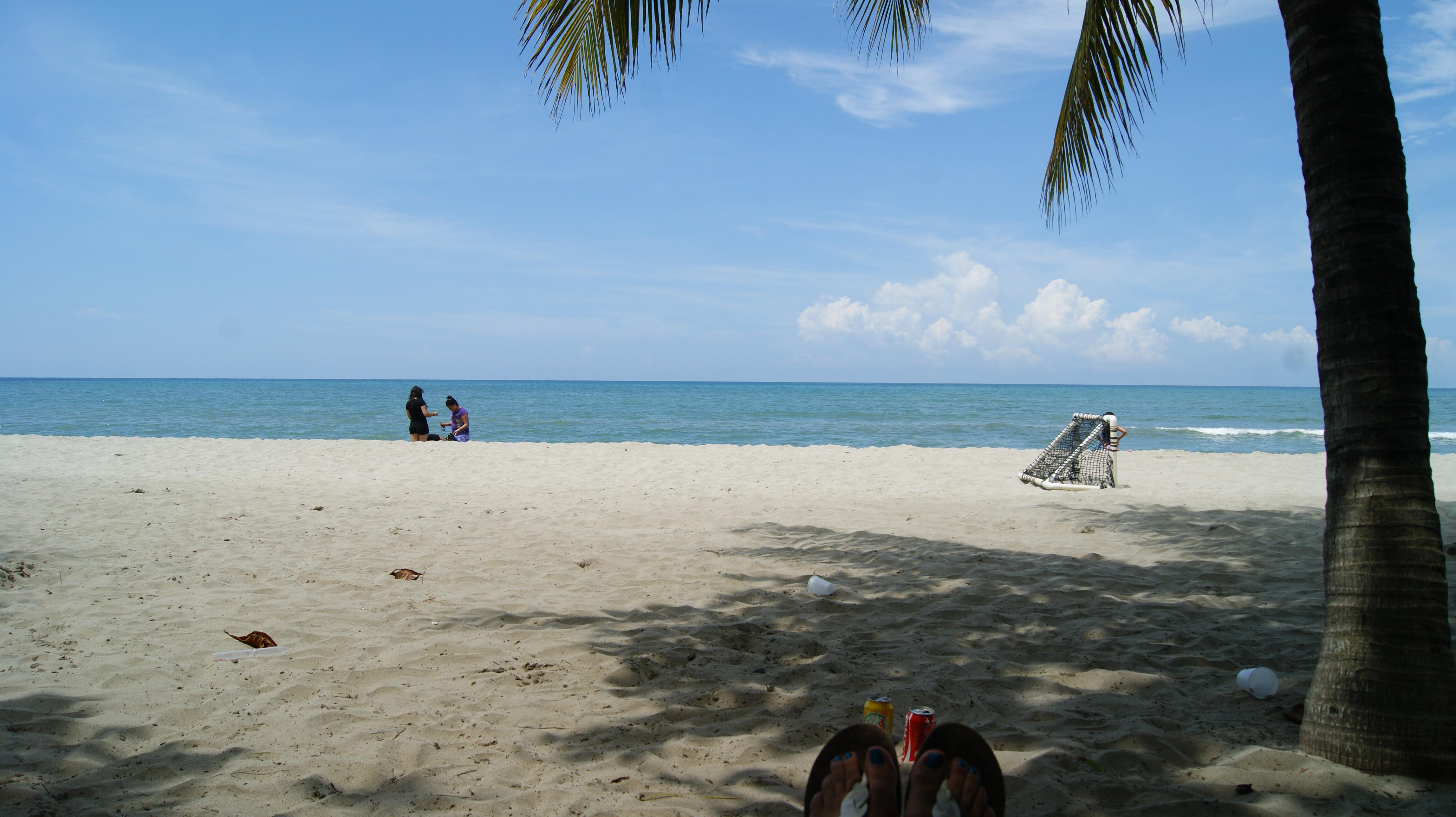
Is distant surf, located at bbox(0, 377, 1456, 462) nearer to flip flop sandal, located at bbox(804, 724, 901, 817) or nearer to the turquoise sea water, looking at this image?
the turquoise sea water

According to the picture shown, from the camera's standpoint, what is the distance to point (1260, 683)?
308 cm

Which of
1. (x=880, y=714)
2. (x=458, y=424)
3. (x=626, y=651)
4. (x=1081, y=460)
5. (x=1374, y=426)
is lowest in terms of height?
(x=626, y=651)

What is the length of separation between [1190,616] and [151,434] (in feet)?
93.2

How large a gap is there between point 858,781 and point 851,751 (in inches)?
3.5

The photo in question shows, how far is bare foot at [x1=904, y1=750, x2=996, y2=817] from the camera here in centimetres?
204

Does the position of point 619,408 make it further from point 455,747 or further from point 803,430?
point 455,747

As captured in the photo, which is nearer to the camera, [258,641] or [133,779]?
[133,779]

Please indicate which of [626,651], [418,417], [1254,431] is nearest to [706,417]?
[1254,431]

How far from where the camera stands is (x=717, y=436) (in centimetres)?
2538

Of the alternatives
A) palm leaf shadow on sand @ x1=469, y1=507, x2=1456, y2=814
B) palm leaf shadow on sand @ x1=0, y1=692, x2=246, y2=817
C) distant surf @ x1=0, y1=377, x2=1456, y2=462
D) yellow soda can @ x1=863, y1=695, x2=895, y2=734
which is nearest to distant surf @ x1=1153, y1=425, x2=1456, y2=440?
distant surf @ x1=0, y1=377, x2=1456, y2=462

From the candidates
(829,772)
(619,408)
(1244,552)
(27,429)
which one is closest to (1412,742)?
(829,772)

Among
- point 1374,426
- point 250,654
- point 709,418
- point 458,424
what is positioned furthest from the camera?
point 709,418

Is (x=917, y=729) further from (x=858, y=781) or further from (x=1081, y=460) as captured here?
(x=1081, y=460)

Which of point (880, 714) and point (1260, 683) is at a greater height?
point (880, 714)
